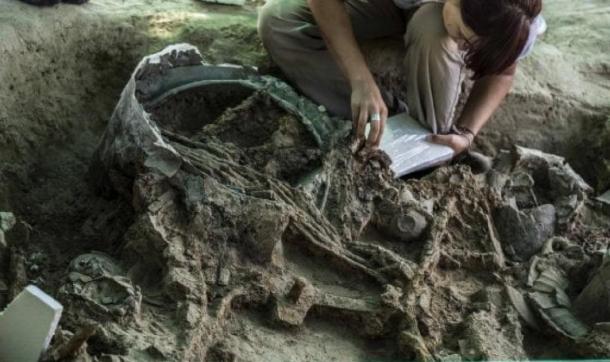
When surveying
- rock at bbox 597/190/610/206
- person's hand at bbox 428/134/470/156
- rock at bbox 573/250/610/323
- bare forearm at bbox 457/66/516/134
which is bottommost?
rock at bbox 597/190/610/206

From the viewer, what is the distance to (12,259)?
98.5 inches

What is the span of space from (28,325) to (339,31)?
158 cm

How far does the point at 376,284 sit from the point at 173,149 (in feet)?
2.35

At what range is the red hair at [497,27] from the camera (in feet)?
8.93

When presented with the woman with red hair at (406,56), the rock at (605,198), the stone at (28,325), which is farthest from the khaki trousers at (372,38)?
the stone at (28,325)

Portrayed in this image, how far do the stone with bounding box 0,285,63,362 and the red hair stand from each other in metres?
1.51

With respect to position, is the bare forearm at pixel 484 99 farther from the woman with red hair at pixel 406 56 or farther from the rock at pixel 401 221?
the rock at pixel 401 221

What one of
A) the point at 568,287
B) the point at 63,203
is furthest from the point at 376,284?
the point at 63,203

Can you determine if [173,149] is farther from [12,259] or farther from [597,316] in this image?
[597,316]

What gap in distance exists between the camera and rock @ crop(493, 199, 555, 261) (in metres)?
3.11

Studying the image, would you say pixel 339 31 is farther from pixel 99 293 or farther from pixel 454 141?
pixel 99 293

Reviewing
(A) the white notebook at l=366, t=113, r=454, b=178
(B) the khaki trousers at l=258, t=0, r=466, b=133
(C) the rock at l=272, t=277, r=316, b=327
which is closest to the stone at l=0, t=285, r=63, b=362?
(C) the rock at l=272, t=277, r=316, b=327

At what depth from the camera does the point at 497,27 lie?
275cm

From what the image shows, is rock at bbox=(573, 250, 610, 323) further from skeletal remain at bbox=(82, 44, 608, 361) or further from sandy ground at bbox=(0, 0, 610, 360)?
sandy ground at bbox=(0, 0, 610, 360)
